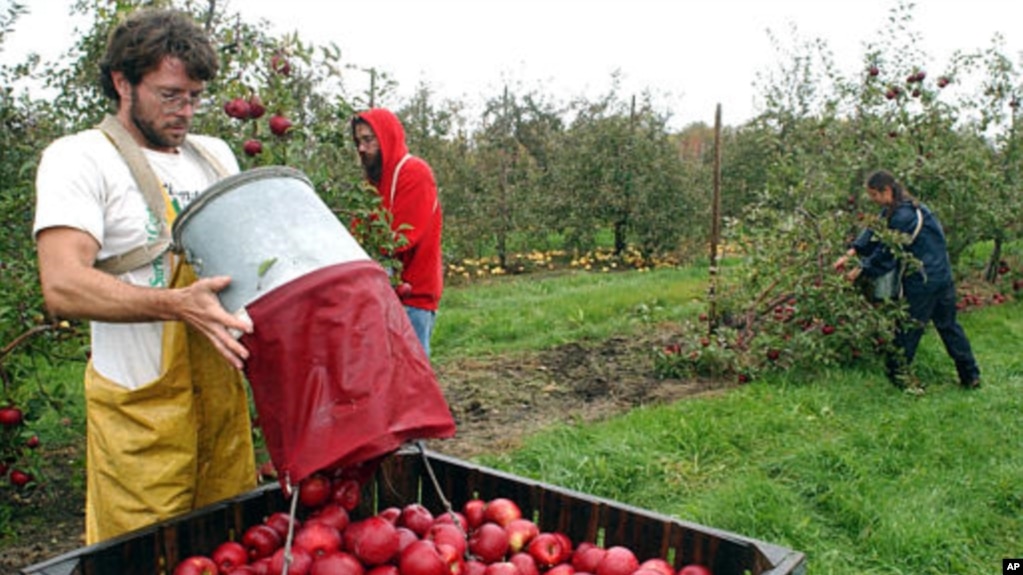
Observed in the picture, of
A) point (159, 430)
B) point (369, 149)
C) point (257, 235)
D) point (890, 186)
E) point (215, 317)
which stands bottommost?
point (159, 430)

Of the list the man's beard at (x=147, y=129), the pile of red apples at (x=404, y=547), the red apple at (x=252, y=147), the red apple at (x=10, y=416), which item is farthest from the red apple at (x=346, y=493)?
the red apple at (x=10, y=416)

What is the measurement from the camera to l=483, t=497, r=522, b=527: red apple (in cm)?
204

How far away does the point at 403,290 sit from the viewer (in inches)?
157

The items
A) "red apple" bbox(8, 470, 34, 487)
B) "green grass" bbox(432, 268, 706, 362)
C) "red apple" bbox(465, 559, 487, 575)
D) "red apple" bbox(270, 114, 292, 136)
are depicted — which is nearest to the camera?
"red apple" bbox(465, 559, 487, 575)

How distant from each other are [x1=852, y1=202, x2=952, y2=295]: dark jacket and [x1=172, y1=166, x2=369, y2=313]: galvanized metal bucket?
17.6 ft

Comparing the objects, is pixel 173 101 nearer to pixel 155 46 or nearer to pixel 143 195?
pixel 155 46

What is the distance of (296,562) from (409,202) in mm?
2662

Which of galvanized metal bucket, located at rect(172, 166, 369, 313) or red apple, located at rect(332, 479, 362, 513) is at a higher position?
galvanized metal bucket, located at rect(172, 166, 369, 313)

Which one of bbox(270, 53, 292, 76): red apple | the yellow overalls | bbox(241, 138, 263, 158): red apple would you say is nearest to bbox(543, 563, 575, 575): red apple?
the yellow overalls

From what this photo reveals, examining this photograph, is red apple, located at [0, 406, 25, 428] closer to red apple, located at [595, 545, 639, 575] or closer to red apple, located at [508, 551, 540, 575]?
red apple, located at [508, 551, 540, 575]

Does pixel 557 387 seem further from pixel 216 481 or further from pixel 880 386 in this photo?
pixel 216 481

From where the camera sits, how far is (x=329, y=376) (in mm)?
1587

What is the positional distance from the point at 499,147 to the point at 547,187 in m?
0.97

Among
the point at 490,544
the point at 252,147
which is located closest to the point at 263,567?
the point at 490,544
